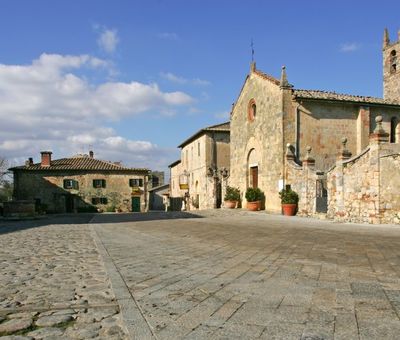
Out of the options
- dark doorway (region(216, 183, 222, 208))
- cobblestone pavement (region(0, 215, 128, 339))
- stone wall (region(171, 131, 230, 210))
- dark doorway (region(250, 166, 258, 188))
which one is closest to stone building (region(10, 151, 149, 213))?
stone wall (region(171, 131, 230, 210))

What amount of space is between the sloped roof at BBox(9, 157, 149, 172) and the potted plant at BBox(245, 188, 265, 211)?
72.5 ft

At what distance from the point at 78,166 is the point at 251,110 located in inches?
922

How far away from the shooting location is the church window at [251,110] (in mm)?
27233

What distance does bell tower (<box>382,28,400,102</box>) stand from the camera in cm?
4600

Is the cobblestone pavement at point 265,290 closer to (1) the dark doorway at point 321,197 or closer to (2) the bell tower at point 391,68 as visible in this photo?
(1) the dark doorway at point 321,197

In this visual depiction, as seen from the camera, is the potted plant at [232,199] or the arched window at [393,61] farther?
the arched window at [393,61]

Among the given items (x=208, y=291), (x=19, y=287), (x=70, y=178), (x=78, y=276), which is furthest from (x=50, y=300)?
(x=70, y=178)

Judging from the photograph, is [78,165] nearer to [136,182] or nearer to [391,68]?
[136,182]

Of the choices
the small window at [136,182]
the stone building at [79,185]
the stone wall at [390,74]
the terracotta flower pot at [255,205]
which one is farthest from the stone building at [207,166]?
the stone wall at [390,74]

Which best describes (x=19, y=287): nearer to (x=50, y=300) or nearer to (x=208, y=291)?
(x=50, y=300)

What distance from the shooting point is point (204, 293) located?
465 cm

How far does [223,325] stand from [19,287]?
3025 mm

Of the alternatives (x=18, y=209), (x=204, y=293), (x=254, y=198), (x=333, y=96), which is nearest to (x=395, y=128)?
(x=333, y=96)

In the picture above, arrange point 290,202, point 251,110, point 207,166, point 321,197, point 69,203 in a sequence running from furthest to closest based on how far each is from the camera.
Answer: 1. point 69,203
2. point 207,166
3. point 251,110
4. point 290,202
5. point 321,197
